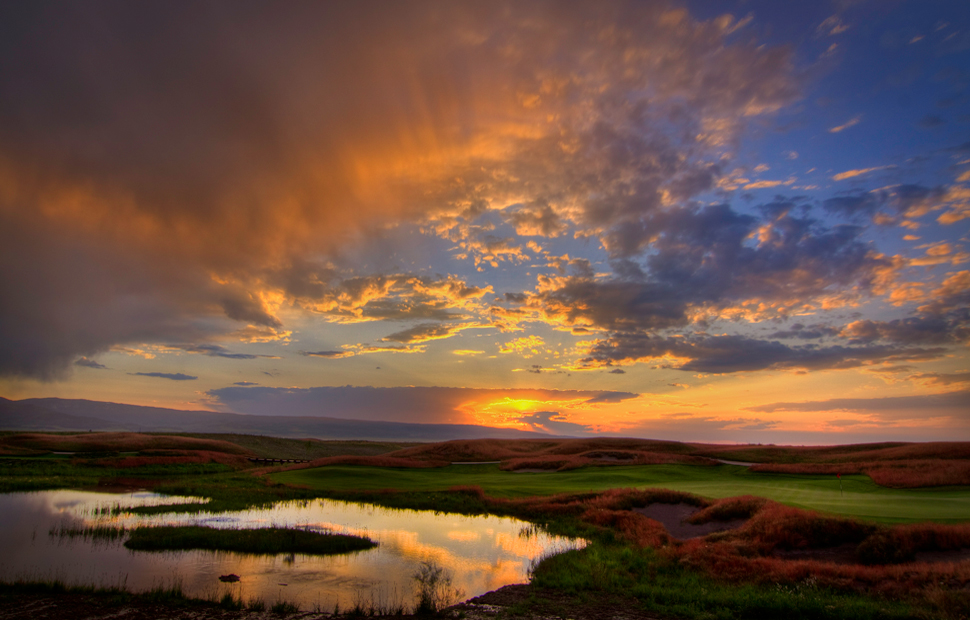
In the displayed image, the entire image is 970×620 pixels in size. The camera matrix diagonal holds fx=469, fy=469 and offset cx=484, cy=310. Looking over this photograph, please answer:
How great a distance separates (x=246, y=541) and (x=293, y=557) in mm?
2868

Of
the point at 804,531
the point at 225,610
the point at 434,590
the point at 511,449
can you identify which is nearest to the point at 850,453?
the point at 804,531

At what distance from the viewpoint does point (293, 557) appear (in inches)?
687

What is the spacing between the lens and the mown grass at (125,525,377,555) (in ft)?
59.9

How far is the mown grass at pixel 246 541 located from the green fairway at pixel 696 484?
1678 centimetres

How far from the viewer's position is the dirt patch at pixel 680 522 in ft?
72.8

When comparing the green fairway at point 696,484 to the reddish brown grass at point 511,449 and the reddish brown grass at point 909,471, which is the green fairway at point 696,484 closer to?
the reddish brown grass at point 909,471

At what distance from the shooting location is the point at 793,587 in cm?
1360

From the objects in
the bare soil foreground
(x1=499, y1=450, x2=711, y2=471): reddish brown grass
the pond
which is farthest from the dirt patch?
(x1=499, y1=450, x2=711, y2=471): reddish brown grass

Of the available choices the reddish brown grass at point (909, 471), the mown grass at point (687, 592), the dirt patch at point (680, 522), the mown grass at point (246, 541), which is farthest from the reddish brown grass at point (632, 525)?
the reddish brown grass at point (909, 471)

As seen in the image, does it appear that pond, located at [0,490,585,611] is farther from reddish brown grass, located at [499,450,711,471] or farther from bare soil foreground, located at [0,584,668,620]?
reddish brown grass, located at [499,450,711,471]

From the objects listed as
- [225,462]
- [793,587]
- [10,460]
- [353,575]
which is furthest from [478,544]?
[10,460]

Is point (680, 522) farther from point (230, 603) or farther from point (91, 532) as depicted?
point (91, 532)

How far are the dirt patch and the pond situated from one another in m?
5.57

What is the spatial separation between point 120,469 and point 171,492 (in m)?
19.7
